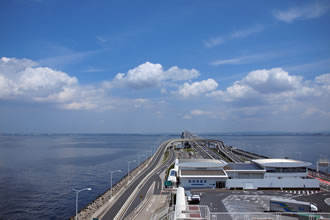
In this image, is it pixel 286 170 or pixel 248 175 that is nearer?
pixel 248 175

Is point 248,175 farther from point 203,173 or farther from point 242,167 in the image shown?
point 203,173

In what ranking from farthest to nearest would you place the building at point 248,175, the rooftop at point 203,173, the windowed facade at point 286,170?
1. the windowed facade at point 286,170
2. the rooftop at point 203,173
3. the building at point 248,175

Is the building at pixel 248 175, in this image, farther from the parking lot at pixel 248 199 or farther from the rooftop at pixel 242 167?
the parking lot at pixel 248 199

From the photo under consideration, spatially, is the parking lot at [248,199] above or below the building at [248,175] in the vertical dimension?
below

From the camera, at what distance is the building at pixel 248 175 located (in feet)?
151

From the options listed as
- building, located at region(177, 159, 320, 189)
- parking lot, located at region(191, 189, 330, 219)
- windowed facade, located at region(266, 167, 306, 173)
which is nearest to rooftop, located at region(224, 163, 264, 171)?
building, located at region(177, 159, 320, 189)

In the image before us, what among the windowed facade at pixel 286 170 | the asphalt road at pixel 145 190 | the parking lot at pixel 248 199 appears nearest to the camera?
the parking lot at pixel 248 199

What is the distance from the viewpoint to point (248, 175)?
50.9m

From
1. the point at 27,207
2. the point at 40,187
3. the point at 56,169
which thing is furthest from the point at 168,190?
the point at 56,169

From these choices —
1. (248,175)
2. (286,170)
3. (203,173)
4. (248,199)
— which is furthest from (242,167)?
(248,199)

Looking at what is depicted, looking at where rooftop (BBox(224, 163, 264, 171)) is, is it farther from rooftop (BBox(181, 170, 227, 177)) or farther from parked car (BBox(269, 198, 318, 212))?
parked car (BBox(269, 198, 318, 212))

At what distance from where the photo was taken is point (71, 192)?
58.0 metres

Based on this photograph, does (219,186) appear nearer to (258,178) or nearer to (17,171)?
(258,178)

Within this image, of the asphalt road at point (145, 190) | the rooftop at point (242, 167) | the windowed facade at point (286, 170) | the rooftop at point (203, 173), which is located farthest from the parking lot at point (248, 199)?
the rooftop at point (242, 167)
